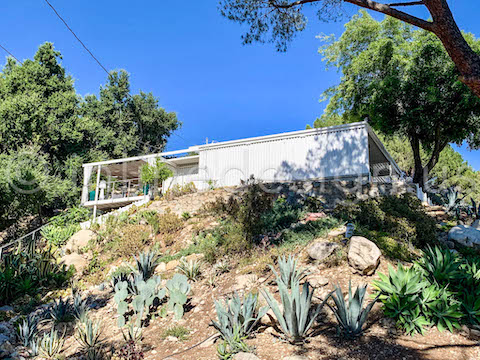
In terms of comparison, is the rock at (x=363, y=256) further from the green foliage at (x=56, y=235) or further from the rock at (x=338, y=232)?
the green foliage at (x=56, y=235)

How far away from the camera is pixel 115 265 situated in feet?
33.4

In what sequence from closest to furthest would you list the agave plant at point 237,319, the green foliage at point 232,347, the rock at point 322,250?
1. the green foliage at point 232,347
2. the agave plant at point 237,319
3. the rock at point 322,250

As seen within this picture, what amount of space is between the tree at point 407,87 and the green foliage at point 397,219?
348 inches

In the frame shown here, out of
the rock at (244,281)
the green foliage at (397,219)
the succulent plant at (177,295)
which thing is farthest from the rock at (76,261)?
the green foliage at (397,219)

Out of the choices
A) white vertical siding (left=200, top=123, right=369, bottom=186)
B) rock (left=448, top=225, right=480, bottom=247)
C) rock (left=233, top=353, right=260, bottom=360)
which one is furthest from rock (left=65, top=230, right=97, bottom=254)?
rock (left=448, top=225, right=480, bottom=247)

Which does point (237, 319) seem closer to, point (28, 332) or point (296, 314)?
point (296, 314)

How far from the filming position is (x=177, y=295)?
19.1 ft

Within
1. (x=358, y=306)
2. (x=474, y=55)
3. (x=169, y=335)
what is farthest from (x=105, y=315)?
(x=474, y=55)

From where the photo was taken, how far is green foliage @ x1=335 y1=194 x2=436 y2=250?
22.8 feet

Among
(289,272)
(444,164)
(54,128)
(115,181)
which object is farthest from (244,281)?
(444,164)

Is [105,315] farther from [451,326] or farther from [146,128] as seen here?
[146,128]

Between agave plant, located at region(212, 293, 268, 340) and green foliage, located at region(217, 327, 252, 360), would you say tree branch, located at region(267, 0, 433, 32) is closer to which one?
agave plant, located at region(212, 293, 268, 340)

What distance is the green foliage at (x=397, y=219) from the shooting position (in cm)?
696

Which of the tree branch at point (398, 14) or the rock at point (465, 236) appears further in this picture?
the rock at point (465, 236)
